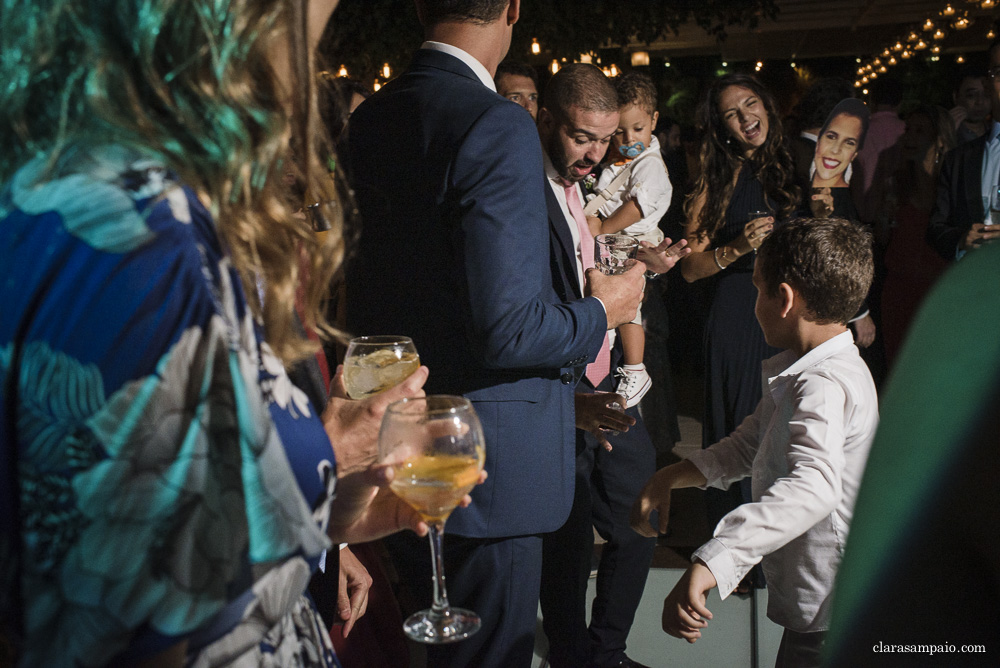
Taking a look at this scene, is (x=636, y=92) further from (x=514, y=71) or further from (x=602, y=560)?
(x=602, y=560)

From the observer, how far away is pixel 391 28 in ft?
29.6

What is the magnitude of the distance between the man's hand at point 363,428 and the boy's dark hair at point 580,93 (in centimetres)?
179

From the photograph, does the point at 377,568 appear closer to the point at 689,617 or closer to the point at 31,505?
the point at 689,617

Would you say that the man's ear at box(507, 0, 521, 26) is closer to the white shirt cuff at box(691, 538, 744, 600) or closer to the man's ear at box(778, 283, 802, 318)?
the man's ear at box(778, 283, 802, 318)

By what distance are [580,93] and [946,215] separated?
264 cm

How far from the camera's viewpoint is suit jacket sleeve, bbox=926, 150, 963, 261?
425cm

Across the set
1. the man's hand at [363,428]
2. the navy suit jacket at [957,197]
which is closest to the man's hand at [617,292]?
the man's hand at [363,428]

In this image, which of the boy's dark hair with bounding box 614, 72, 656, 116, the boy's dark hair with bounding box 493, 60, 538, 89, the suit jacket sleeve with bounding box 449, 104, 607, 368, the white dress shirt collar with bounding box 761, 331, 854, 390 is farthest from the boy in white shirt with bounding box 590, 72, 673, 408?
the suit jacket sleeve with bounding box 449, 104, 607, 368

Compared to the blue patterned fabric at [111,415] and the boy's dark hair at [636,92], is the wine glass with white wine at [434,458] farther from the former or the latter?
the boy's dark hair at [636,92]

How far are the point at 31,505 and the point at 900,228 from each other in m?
5.26

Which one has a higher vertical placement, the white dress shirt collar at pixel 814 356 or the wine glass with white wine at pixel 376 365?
the wine glass with white wine at pixel 376 365

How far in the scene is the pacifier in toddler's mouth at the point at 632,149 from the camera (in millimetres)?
4656

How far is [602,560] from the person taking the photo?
292 cm

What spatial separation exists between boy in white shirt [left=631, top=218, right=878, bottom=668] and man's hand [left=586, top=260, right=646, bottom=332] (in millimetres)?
427
